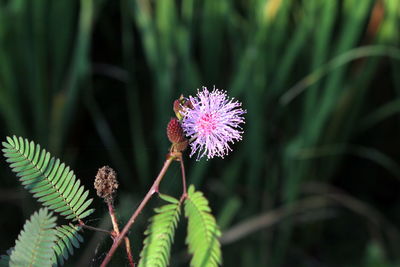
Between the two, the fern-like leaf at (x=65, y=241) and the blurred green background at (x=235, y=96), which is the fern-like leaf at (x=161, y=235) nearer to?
the fern-like leaf at (x=65, y=241)

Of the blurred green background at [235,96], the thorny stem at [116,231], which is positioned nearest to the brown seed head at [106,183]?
the thorny stem at [116,231]

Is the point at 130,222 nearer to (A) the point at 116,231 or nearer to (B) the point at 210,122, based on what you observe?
(A) the point at 116,231

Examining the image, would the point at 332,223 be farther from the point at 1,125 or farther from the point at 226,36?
the point at 1,125

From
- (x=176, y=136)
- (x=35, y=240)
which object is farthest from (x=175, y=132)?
(x=35, y=240)

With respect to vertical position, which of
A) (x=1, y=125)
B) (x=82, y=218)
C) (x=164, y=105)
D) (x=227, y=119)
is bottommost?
(x=82, y=218)

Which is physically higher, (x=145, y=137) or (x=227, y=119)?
(x=145, y=137)

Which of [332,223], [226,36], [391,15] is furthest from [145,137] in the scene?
[391,15]
